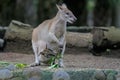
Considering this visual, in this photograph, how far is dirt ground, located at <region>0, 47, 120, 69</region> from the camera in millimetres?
11322

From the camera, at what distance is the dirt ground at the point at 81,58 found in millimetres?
11322

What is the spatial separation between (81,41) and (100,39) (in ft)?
1.93

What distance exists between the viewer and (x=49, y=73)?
9.37 meters

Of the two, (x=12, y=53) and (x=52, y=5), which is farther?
(x=52, y=5)

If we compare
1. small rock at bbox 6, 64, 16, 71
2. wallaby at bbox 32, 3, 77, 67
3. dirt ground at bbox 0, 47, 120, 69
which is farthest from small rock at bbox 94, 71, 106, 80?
wallaby at bbox 32, 3, 77, 67

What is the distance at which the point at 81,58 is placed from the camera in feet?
41.2

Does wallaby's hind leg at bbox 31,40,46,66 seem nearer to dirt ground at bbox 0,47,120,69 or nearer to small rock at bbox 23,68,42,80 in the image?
dirt ground at bbox 0,47,120,69

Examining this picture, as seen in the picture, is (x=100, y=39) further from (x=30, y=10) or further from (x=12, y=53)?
(x=30, y=10)

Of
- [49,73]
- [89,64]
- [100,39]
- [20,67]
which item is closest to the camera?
[49,73]

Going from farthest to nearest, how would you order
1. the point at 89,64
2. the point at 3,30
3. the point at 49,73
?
1. the point at 3,30
2. the point at 89,64
3. the point at 49,73

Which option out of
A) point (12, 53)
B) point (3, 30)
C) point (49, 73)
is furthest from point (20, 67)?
point (3, 30)

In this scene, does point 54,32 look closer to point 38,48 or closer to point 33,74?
point 38,48

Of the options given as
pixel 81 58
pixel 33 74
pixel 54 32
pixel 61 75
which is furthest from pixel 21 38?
pixel 61 75

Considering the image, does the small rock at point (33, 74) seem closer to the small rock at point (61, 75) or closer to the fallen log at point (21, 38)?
the small rock at point (61, 75)
